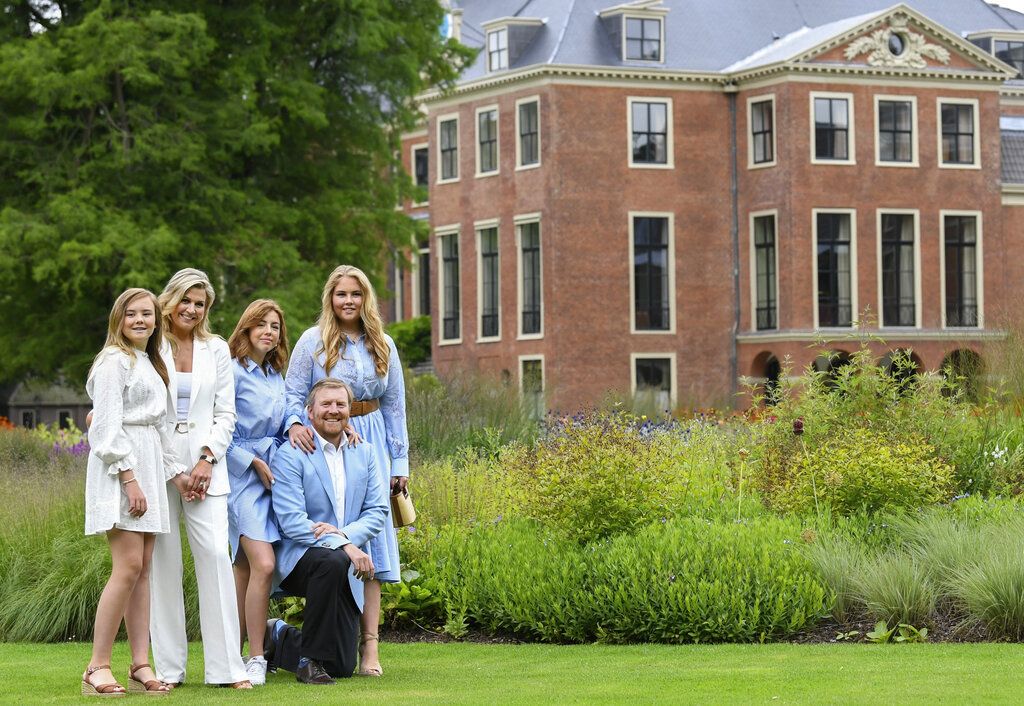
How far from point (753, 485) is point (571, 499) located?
2116mm

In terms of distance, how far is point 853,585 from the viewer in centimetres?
1141

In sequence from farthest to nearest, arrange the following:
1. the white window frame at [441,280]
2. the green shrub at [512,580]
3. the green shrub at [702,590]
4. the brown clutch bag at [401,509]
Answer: the white window frame at [441,280]
the green shrub at [512,580]
the green shrub at [702,590]
the brown clutch bag at [401,509]

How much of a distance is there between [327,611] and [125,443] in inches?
53.0

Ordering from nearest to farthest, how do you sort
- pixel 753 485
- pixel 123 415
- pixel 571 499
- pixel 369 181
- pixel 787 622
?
1. pixel 123 415
2. pixel 787 622
3. pixel 571 499
4. pixel 753 485
5. pixel 369 181

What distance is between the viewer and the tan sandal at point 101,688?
369 inches

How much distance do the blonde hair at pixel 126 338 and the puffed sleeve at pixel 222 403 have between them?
28 centimetres

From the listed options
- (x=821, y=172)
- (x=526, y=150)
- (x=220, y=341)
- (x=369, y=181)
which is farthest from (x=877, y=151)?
(x=220, y=341)

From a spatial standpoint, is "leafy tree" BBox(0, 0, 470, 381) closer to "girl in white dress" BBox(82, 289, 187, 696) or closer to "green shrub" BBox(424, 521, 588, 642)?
"green shrub" BBox(424, 521, 588, 642)

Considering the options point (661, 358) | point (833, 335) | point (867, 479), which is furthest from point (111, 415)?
point (661, 358)

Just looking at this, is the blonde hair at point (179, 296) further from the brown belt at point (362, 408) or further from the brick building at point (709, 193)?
the brick building at point (709, 193)

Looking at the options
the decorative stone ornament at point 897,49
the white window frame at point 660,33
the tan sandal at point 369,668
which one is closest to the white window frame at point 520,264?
the white window frame at point 660,33

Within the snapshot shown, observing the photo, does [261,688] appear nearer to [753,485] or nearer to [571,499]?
[571,499]

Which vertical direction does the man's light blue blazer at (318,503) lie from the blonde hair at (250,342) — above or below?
below

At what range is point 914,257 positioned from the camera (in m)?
47.9
